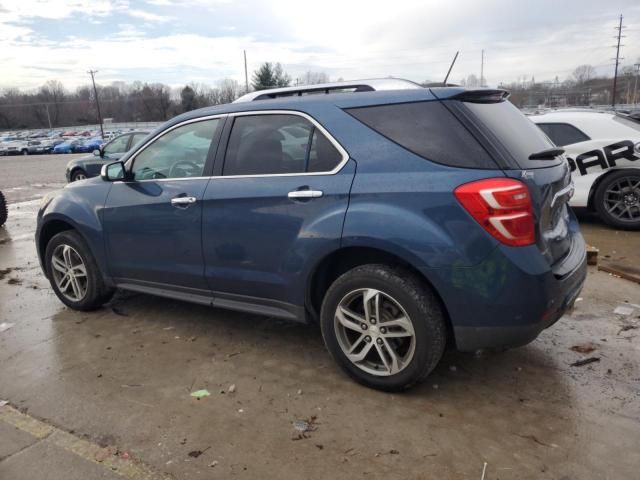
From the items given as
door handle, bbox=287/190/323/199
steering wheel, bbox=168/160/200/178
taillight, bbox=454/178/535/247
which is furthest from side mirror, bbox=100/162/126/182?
taillight, bbox=454/178/535/247

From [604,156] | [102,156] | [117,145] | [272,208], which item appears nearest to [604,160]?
[604,156]

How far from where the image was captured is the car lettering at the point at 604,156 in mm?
7148

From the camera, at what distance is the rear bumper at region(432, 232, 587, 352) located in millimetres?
2826

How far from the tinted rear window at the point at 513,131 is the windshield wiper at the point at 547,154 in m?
0.02

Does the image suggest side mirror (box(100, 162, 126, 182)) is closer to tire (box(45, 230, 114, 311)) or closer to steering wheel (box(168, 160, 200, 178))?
steering wheel (box(168, 160, 200, 178))

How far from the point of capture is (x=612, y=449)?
270 cm

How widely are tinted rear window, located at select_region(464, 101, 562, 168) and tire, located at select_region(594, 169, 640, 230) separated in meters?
4.45

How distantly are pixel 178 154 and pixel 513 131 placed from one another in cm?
248

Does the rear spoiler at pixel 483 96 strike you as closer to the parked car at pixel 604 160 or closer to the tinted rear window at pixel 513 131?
the tinted rear window at pixel 513 131

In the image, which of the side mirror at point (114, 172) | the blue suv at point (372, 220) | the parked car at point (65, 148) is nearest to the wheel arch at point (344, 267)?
the blue suv at point (372, 220)

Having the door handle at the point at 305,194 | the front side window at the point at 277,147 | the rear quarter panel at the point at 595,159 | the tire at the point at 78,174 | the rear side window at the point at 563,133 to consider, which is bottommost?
the tire at the point at 78,174

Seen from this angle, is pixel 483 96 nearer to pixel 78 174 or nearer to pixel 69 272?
pixel 69 272

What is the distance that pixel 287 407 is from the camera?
3207 millimetres

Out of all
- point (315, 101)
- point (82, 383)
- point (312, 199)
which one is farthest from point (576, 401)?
point (82, 383)
